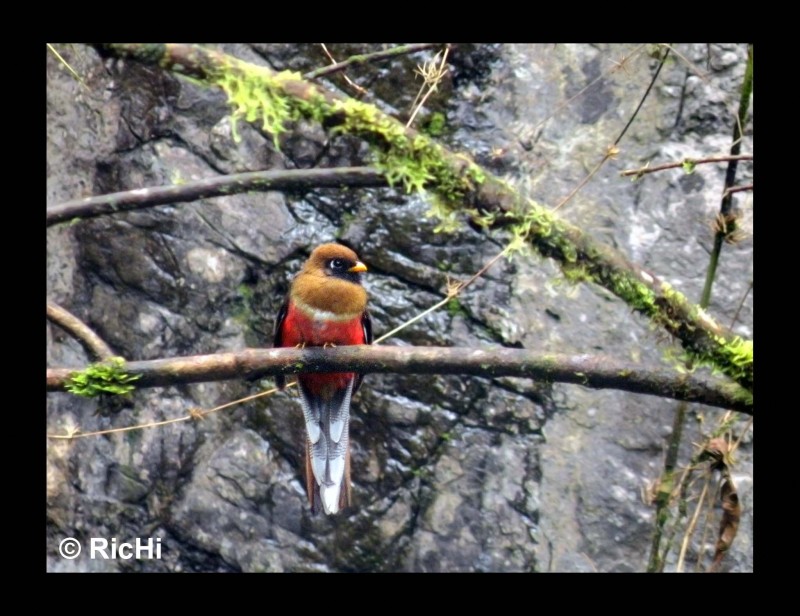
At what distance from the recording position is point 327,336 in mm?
2629

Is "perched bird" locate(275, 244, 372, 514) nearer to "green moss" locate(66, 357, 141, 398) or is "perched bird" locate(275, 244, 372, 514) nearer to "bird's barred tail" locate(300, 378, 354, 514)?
"bird's barred tail" locate(300, 378, 354, 514)

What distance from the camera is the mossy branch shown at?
2.09 m

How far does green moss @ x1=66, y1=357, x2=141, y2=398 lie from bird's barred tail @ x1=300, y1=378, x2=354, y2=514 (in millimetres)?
929

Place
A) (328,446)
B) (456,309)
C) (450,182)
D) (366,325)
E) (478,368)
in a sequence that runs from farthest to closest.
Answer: (456,309)
(328,446)
(366,325)
(450,182)
(478,368)

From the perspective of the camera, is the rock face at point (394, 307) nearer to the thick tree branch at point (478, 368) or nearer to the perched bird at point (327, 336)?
the perched bird at point (327, 336)

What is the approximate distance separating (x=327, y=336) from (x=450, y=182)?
0.61 meters

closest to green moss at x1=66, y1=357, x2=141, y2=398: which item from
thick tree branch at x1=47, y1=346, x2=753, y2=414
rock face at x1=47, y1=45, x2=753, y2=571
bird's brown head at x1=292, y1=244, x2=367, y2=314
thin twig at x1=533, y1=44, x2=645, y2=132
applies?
thick tree branch at x1=47, y1=346, x2=753, y2=414

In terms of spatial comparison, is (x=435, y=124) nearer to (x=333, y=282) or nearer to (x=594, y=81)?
(x=594, y=81)

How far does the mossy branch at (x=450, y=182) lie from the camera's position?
209 cm

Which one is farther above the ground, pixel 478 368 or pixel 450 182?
pixel 450 182

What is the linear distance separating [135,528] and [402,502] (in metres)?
0.97

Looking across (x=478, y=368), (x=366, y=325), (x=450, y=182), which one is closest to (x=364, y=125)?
(x=450, y=182)

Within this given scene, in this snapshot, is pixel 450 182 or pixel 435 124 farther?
pixel 435 124

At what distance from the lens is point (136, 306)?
343cm
